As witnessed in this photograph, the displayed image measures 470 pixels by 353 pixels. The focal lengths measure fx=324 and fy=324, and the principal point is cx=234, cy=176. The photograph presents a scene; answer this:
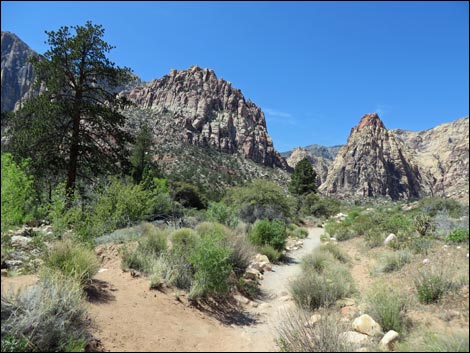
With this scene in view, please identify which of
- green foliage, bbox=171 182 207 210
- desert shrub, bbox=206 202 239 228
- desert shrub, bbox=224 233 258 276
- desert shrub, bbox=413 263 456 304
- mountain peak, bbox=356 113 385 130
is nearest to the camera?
desert shrub, bbox=413 263 456 304

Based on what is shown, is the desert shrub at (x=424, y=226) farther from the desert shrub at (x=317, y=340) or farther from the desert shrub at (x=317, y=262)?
the desert shrub at (x=317, y=340)

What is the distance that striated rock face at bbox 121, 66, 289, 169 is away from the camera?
110000 mm

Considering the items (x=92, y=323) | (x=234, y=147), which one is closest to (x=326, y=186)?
(x=234, y=147)

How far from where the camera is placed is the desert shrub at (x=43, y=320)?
4.43 m

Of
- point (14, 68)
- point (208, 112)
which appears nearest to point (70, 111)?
point (208, 112)

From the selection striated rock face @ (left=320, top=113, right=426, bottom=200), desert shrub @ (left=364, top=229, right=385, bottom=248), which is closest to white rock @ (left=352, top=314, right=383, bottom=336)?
desert shrub @ (left=364, top=229, right=385, bottom=248)

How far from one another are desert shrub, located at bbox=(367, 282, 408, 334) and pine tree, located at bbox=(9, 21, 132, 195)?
1227 cm

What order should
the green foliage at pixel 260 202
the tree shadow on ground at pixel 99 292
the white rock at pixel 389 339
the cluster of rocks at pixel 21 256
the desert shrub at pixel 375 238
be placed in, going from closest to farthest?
the white rock at pixel 389 339
the tree shadow on ground at pixel 99 292
the cluster of rocks at pixel 21 256
the desert shrub at pixel 375 238
the green foliage at pixel 260 202

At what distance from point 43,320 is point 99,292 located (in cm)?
236

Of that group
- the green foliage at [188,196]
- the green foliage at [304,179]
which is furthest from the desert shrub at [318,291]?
the green foliage at [304,179]

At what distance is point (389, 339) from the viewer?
5.34 metres

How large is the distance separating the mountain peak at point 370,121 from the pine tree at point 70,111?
162 meters

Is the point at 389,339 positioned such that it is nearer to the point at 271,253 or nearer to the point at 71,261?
the point at 71,261

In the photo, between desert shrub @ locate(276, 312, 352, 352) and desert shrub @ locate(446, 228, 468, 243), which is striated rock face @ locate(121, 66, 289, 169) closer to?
desert shrub @ locate(446, 228, 468, 243)
